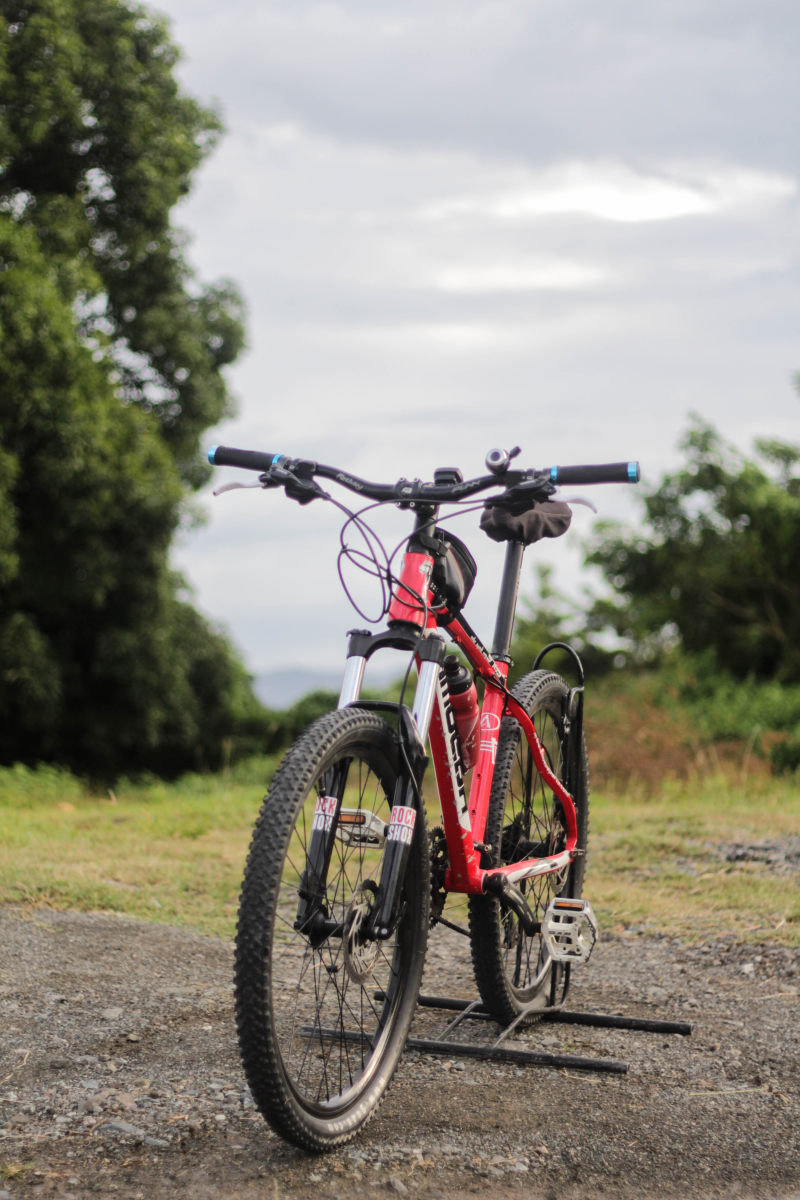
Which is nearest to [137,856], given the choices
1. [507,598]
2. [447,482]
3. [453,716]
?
[507,598]

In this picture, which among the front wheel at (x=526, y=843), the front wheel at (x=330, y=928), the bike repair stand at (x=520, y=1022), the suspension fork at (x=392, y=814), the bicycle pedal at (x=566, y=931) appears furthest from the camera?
the bicycle pedal at (x=566, y=931)

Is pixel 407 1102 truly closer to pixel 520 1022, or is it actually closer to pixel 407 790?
pixel 520 1022

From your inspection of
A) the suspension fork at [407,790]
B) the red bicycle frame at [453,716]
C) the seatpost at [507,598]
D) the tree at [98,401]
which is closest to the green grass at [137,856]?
the red bicycle frame at [453,716]

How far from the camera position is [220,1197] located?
2436 mm

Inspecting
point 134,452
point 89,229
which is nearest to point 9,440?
point 134,452

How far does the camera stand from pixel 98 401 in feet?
53.1

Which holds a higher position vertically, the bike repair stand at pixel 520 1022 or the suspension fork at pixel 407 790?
the suspension fork at pixel 407 790

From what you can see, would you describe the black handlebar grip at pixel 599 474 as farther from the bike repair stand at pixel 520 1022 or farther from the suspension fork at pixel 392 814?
the bike repair stand at pixel 520 1022

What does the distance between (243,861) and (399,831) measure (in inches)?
130

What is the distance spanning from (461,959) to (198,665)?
15.2m

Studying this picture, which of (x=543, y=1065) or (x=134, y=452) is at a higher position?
(x=134, y=452)

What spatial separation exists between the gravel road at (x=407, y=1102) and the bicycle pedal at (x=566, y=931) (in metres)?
0.25

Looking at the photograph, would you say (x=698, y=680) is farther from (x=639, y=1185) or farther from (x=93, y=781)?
(x=639, y=1185)

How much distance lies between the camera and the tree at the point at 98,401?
1548cm
